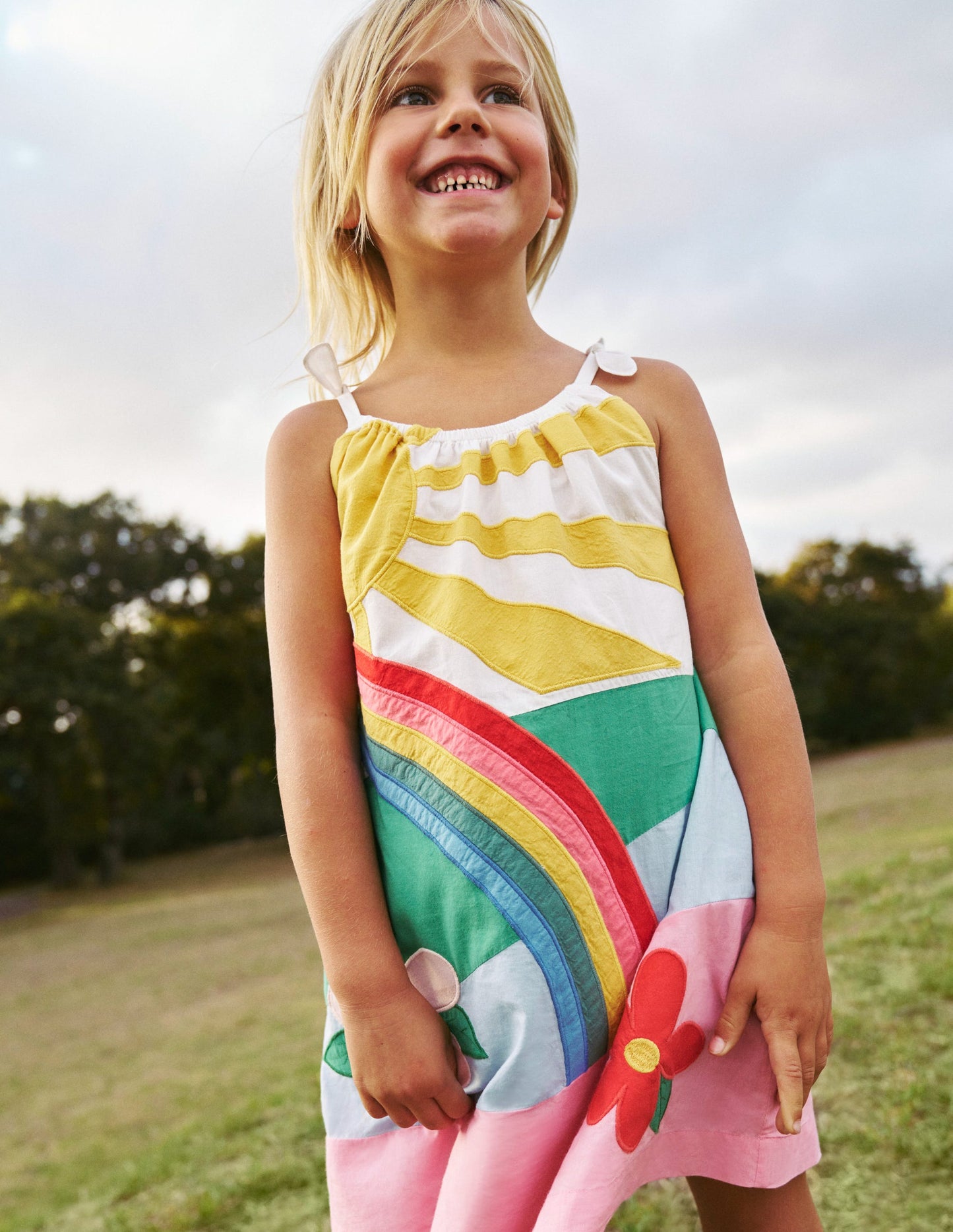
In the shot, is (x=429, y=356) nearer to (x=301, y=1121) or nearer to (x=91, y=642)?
(x=301, y=1121)

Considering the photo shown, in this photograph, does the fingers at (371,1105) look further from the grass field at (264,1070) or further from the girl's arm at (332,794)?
the grass field at (264,1070)

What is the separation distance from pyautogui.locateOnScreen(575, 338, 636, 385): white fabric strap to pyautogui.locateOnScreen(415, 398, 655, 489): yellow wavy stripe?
8 cm

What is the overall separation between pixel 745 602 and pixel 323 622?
1.97 ft

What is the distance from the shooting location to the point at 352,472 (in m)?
1.36

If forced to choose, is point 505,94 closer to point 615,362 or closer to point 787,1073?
point 615,362

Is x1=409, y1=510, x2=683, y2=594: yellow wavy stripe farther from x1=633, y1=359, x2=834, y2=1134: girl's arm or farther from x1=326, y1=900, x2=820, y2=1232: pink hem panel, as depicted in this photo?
x1=326, y1=900, x2=820, y2=1232: pink hem panel

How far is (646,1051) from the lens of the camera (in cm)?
114

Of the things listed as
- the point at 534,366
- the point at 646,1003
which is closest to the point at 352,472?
the point at 534,366

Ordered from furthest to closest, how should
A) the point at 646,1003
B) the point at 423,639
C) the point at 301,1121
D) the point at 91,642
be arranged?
the point at 91,642, the point at 301,1121, the point at 423,639, the point at 646,1003

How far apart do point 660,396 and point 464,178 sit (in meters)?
0.42

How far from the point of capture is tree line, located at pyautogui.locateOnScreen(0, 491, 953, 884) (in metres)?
18.1

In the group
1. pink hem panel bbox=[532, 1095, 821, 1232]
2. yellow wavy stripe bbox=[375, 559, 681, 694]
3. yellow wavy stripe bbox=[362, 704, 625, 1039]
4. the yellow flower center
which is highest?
yellow wavy stripe bbox=[375, 559, 681, 694]

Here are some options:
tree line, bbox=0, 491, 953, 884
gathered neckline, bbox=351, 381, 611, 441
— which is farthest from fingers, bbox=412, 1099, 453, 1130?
tree line, bbox=0, 491, 953, 884

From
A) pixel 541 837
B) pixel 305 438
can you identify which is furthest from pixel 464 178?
pixel 541 837
